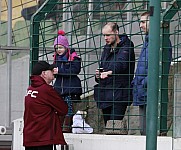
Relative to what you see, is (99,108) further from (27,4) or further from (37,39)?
(27,4)

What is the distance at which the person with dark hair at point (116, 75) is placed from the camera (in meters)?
9.63

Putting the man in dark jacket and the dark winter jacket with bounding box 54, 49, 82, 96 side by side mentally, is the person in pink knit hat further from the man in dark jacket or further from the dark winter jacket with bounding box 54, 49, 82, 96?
the man in dark jacket

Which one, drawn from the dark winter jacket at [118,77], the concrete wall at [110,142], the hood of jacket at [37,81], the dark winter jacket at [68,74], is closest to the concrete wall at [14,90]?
the dark winter jacket at [68,74]

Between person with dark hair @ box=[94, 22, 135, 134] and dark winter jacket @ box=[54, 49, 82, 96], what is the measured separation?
37 centimetres

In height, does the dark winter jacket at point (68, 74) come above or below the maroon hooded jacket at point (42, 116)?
above

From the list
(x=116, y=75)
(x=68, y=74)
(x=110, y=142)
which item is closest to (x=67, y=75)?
(x=68, y=74)

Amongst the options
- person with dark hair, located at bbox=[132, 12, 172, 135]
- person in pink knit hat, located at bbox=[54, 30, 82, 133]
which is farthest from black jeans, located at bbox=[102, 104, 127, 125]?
person in pink knit hat, located at bbox=[54, 30, 82, 133]

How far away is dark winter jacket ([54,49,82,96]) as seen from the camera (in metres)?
9.92

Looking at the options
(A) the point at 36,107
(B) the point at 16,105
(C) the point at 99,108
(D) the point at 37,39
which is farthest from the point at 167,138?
(B) the point at 16,105

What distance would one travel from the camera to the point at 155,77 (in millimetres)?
6777

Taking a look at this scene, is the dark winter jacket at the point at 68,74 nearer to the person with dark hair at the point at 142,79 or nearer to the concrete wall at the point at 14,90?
the person with dark hair at the point at 142,79

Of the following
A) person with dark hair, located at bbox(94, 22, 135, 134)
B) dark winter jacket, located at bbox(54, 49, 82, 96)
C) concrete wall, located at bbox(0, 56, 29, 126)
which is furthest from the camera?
concrete wall, located at bbox(0, 56, 29, 126)

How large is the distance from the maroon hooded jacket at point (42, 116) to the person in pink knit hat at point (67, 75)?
2.90 ft

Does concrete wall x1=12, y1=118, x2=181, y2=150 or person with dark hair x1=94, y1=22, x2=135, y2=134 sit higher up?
person with dark hair x1=94, y1=22, x2=135, y2=134
